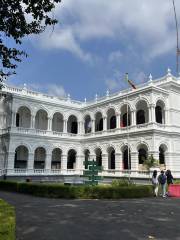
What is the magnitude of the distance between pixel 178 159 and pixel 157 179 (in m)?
11.8

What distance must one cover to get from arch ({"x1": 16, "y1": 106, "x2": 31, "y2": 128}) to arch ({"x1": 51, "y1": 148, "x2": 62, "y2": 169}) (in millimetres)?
5603

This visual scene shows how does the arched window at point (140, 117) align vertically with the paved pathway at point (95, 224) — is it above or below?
above

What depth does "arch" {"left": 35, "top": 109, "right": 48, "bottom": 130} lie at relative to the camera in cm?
3928

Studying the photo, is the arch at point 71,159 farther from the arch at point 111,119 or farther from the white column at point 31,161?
the white column at point 31,161

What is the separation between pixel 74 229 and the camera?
860 centimetres

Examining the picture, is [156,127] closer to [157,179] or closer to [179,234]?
[157,179]

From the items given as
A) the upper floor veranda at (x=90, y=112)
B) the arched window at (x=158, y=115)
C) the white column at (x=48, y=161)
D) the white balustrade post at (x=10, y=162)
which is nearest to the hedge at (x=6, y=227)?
the upper floor veranda at (x=90, y=112)

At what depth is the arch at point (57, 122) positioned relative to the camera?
4116 centimetres

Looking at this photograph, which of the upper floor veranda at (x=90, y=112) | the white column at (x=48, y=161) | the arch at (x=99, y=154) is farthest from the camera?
the arch at (x=99, y=154)

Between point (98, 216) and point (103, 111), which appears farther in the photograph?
point (103, 111)

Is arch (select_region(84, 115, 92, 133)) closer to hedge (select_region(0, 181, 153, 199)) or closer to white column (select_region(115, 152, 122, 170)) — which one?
white column (select_region(115, 152, 122, 170))

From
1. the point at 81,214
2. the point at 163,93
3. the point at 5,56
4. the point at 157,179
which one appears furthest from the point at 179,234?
the point at 163,93

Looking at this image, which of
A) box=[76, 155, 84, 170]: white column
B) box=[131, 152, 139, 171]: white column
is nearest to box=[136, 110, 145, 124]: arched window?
box=[131, 152, 139, 171]: white column

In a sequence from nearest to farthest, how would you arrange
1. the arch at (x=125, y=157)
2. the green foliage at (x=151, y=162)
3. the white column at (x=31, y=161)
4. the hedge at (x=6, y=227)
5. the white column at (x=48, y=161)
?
the hedge at (x=6, y=227)
the green foliage at (x=151, y=162)
the arch at (x=125, y=157)
the white column at (x=31, y=161)
the white column at (x=48, y=161)
